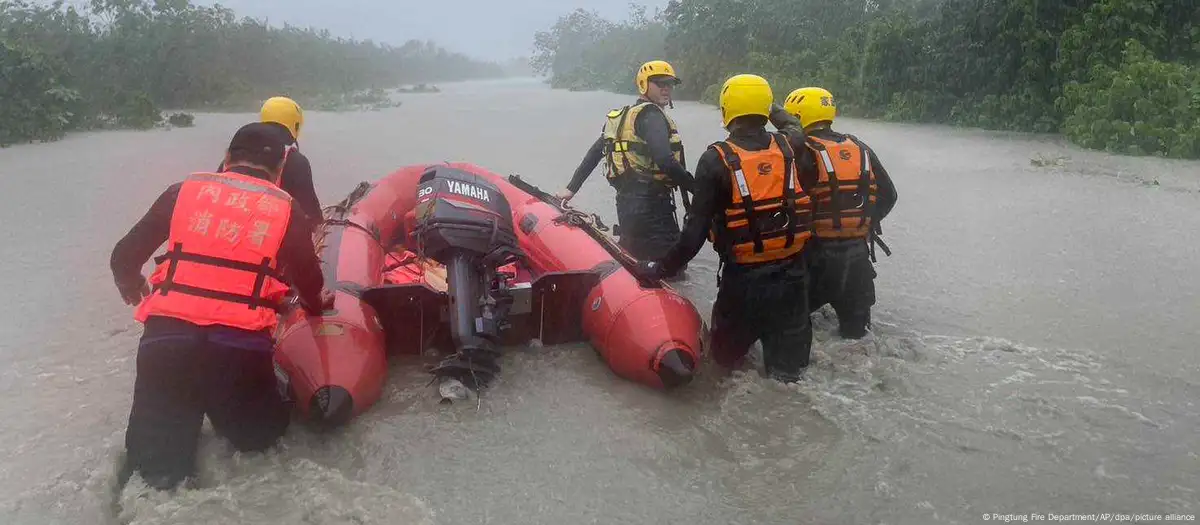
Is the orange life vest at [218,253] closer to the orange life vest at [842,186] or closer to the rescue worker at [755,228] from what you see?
the rescue worker at [755,228]

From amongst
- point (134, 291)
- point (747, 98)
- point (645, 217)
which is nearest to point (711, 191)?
point (747, 98)

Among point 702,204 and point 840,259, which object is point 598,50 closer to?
point 840,259

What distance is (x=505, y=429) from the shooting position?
3287 mm

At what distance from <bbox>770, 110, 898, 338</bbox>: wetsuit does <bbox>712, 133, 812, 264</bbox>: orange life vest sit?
44 cm

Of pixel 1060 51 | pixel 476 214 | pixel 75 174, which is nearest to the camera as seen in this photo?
pixel 476 214

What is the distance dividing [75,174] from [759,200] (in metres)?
9.04

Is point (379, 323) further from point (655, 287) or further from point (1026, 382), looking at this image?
point (1026, 382)

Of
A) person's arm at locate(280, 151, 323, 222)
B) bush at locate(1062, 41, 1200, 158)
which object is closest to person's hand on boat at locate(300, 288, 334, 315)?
person's arm at locate(280, 151, 323, 222)

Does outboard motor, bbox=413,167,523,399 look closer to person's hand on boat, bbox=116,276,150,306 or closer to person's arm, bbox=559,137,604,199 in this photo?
person's arm, bbox=559,137,604,199

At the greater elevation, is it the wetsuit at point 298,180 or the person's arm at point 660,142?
the person's arm at point 660,142

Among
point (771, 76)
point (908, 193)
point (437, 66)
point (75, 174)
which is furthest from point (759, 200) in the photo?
point (437, 66)

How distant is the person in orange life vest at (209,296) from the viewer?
258 centimetres

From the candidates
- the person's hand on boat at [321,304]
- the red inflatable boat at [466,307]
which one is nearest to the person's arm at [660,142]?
the red inflatable boat at [466,307]

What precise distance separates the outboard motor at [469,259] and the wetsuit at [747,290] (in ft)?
2.59
